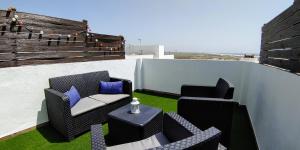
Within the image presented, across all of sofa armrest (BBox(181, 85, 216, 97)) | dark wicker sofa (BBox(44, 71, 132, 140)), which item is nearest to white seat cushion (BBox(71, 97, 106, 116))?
dark wicker sofa (BBox(44, 71, 132, 140))

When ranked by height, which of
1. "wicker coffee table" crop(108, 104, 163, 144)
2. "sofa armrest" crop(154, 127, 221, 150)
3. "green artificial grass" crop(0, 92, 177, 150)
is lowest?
"green artificial grass" crop(0, 92, 177, 150)

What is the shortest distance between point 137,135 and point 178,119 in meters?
0.81

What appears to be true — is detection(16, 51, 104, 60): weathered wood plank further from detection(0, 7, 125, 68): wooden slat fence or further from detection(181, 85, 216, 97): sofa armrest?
detection(181, 85, 216, 97): sofa armrest

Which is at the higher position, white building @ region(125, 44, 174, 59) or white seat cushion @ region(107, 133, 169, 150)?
white building @ region(125, 44, 174, 59)

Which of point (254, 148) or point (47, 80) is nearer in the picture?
point (254, 148)

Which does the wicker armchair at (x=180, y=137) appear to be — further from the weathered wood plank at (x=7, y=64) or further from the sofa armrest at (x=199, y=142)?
the weathered wood plank at (x=7, y=64)

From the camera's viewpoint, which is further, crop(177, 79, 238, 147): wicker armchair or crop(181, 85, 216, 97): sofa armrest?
crop(181, 85, 216, 97): sofa armrest

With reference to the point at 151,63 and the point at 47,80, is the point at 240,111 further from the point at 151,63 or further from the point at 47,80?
the point at 47,80

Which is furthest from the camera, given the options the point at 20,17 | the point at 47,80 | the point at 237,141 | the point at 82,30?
the point at 82,30

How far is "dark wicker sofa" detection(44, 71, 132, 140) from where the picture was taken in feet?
9.13

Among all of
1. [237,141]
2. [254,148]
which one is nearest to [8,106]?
[237,141]

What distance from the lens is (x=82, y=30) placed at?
4328 millimetres

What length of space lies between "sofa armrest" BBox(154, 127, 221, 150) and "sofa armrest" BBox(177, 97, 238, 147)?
54.9 inches

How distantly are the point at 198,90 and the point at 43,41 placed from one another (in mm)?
3453
